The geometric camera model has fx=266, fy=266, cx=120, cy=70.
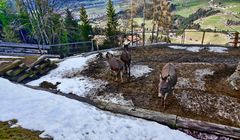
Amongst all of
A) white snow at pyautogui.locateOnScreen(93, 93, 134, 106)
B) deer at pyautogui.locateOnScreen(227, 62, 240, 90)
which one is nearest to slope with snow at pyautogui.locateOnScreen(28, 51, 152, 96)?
white snow at pyautogui.locateOnScreen(93, 93, 134, 106)

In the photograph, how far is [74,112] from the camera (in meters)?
8.13

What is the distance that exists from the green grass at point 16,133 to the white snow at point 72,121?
0.67 ft

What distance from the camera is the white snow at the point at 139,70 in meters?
14.7

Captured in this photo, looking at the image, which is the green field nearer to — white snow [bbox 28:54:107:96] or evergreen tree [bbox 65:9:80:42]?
evergreen tree [bbox 65:9:80:42]

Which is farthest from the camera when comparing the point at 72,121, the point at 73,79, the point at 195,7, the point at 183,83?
the point at 195,7

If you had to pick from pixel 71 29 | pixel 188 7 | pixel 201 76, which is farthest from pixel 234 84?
pixel 188 7

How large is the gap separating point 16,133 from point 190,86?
28.4 ft

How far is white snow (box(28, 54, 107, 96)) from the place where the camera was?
1321cm

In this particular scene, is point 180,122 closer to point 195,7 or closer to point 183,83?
point 183,83

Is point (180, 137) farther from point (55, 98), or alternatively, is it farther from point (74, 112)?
point (55, 98)

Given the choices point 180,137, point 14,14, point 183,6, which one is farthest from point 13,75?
point 183,6

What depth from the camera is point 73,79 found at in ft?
47.5

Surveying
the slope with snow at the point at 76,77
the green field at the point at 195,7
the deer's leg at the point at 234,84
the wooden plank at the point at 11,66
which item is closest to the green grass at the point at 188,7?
the green field at the point at 195,7

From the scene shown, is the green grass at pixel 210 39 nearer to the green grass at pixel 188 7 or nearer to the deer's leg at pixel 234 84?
the green grass at pixel 188 7
